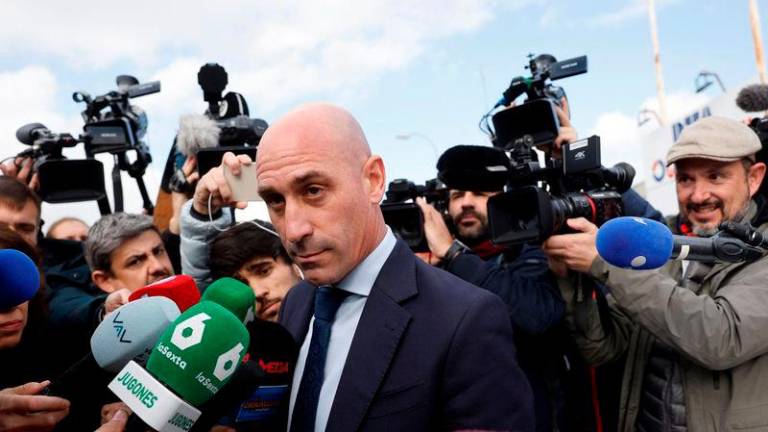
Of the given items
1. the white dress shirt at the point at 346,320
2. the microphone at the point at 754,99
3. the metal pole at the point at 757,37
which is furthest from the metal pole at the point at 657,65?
the white dress shirt at the point at 346,320

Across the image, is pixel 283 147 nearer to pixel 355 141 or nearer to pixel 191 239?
pixel 355 141

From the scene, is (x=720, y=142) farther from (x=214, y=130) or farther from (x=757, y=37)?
(x=757, y=37)

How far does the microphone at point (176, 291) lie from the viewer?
5.07 ft

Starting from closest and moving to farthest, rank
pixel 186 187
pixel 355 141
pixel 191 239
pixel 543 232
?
pixel 355 141, pixel 543 232, pixel 191 239, pixel 186 187

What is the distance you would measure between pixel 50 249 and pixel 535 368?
91.9 inches

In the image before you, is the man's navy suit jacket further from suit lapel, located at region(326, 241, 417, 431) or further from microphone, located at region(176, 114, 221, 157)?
microphone, located at region(176, 114, 221, 157)

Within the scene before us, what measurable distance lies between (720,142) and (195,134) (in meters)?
2.07

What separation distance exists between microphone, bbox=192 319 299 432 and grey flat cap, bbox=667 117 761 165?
167 centimetres

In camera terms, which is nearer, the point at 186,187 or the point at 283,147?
the point at 283,147

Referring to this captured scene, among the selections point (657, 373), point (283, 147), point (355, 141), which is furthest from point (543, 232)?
point (283, 147)

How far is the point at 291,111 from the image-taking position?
1.52m

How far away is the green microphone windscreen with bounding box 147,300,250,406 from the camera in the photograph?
45.4 inches

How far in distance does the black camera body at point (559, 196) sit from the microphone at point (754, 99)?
2790mm

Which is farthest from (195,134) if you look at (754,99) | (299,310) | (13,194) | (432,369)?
(754,99)
